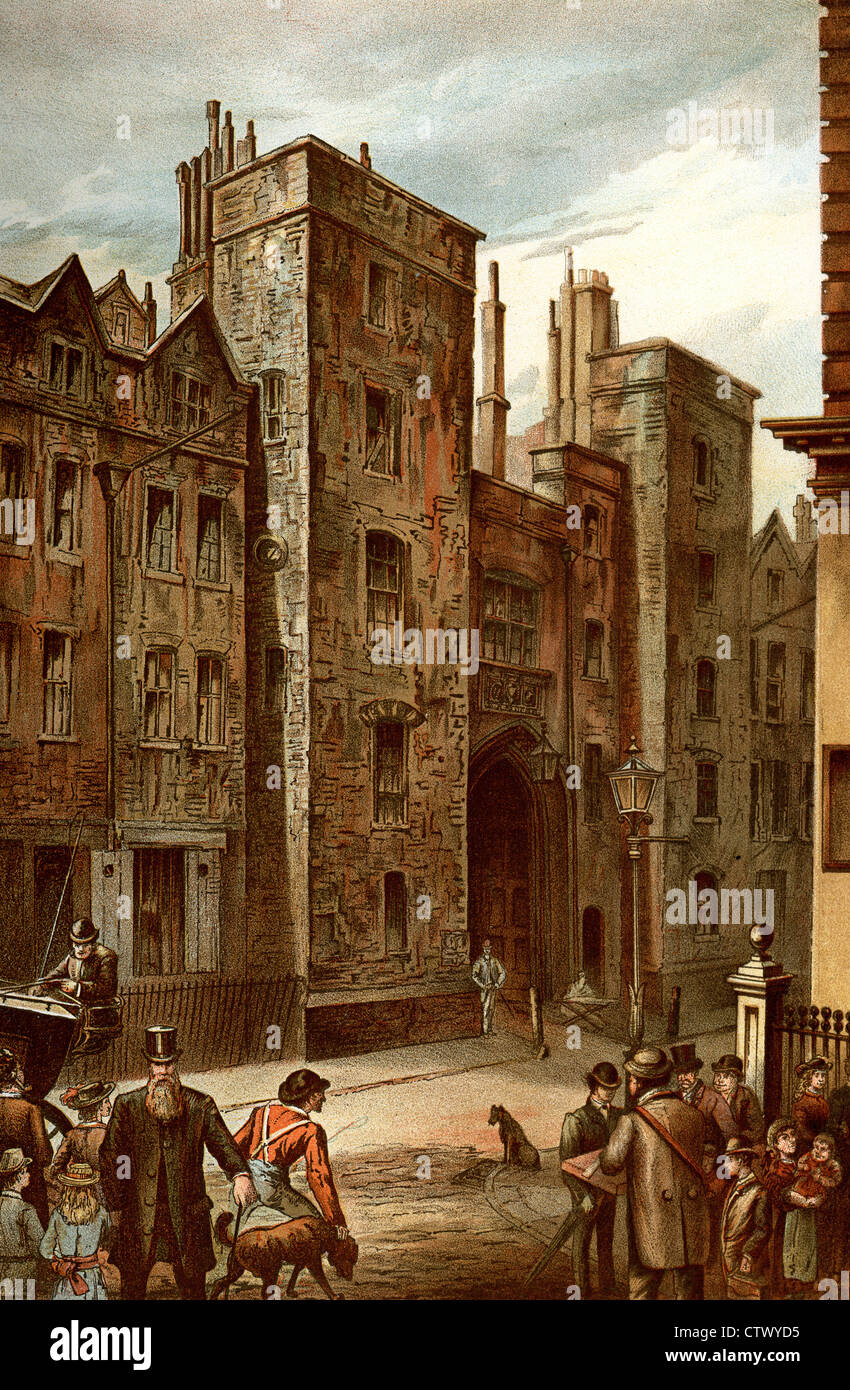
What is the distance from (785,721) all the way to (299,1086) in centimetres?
369

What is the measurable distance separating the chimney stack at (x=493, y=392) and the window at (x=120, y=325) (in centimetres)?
224

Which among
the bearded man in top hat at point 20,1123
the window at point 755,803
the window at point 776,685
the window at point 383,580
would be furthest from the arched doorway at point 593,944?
the bearded man in top hat at point 20,1123

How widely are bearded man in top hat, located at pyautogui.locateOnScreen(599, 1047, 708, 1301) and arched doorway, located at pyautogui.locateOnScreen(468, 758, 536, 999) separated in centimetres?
114

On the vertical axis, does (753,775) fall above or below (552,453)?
below

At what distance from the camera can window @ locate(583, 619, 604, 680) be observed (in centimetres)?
830

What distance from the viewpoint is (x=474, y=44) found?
772cm

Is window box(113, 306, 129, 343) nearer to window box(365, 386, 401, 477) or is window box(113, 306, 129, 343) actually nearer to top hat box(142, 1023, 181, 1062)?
window box(365, 386, 401, 477)

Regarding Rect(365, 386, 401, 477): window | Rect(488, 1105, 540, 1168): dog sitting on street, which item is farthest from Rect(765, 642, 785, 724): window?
Rect(488, 1105, 540, 1168): dog sitting on street

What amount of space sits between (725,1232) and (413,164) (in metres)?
6.66

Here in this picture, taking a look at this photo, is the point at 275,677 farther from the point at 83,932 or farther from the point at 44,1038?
the point at 44,1038

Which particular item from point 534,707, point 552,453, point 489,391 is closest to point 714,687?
point 534,707

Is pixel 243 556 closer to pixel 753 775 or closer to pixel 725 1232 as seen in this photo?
pixel 753 775

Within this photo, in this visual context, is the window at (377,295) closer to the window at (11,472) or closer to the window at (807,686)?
the window at (11,472)

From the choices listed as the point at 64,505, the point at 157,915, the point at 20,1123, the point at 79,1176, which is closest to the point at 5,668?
the point at 64,505
